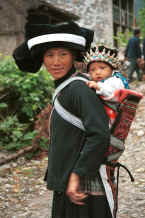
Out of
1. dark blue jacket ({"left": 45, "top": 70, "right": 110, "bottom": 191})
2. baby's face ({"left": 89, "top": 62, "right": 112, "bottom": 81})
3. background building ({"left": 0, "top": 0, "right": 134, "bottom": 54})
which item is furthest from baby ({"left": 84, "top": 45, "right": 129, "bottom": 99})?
background building ({"left": 0, "top": 0, "right": 134, "bottom": 54})

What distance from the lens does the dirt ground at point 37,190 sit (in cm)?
372

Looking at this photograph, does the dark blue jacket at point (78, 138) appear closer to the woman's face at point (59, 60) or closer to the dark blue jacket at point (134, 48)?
the woman's face at point (59, 60)

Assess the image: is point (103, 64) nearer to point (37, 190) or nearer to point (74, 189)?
point (74, 189)

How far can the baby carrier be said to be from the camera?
5.77 feet

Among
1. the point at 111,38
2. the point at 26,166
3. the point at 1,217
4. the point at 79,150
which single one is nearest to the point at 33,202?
the point at 1,217

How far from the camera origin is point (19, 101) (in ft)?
19.7

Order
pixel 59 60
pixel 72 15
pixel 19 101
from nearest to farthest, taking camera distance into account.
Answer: pixel 59 60 < pixel 19 101 < pixel 72 15

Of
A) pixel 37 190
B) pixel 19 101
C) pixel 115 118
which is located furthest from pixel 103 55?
pixel 19 101

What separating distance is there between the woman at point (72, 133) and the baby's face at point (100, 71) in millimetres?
124

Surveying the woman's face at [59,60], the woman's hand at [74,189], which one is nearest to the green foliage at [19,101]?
the woman's face at [59,60]

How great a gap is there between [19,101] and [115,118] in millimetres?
4425

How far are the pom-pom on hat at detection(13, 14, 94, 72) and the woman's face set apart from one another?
4cm

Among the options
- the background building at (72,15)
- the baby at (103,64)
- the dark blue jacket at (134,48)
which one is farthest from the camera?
the background building at (72,15)

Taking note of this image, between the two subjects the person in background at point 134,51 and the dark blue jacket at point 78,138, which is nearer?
the dark blue jacket at point 78,138
